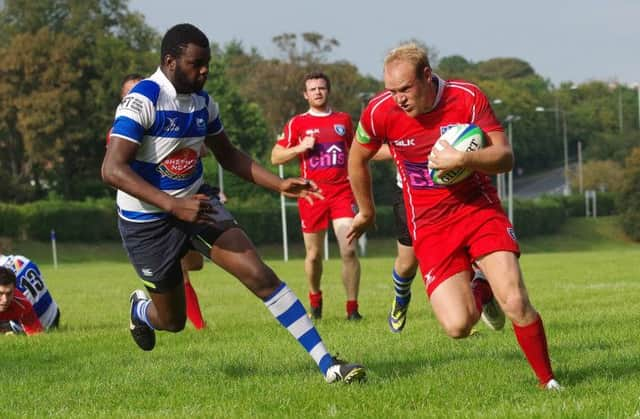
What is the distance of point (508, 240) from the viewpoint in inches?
270

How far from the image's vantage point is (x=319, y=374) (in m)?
7.74

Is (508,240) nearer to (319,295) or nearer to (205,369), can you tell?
(205,369)

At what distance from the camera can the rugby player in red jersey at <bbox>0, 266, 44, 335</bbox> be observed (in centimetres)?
1132

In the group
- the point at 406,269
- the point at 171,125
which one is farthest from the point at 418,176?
the point at 406,269

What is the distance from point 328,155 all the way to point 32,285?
3707 mm

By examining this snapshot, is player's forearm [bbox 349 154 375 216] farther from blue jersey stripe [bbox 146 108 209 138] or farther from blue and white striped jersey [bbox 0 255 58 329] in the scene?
blue and white striped jersey [bbox 0 255 58 329]

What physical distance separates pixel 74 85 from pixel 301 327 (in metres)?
59.6

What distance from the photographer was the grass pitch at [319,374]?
20.9ft

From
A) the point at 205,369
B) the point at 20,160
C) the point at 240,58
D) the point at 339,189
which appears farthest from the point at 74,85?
the point at 205,369

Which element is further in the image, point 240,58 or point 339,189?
point 240,58

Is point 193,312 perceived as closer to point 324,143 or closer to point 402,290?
point 324,143

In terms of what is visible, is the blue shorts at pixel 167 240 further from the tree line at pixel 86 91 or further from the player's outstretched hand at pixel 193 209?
the tree line at pixel 86 91

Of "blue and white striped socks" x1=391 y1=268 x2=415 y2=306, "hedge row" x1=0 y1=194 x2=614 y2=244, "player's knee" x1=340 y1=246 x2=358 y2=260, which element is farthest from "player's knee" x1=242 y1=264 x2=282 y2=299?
"hedge row" x1=0 y1=194 x2=614 y2=244

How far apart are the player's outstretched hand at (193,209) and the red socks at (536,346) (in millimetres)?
2024
